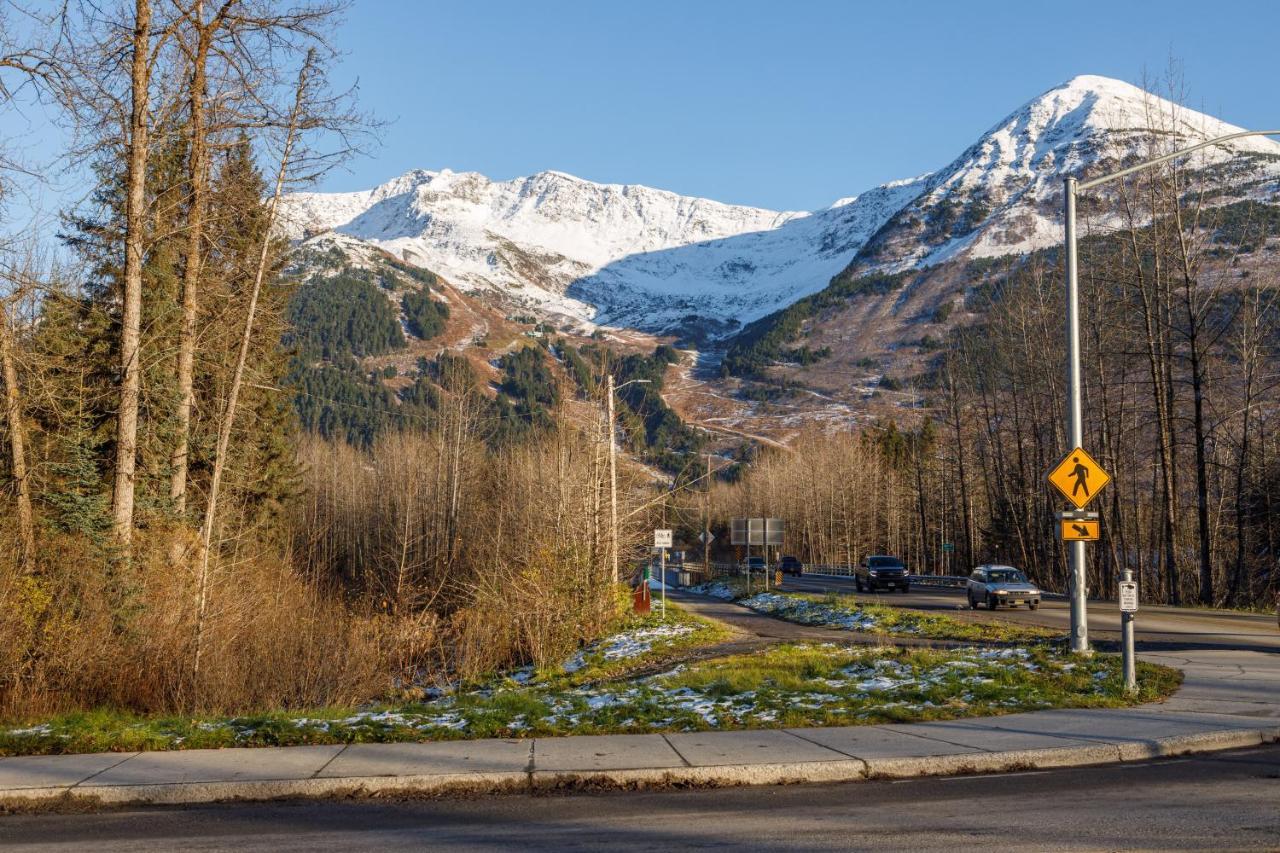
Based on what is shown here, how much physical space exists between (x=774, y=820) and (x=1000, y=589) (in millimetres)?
28710

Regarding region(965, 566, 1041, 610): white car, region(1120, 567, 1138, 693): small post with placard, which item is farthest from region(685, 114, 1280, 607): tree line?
region(1120, 567, 1138, 693): small post with placard

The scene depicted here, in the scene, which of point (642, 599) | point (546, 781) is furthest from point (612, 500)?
point (546, 781)

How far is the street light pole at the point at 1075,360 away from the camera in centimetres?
1588

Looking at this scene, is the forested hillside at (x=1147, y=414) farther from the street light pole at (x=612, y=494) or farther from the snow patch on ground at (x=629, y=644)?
the snow patch on ground at (x=629, y=644)

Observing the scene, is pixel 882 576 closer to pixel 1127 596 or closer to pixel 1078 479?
pixel 1078 479

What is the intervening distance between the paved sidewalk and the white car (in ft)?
74.9

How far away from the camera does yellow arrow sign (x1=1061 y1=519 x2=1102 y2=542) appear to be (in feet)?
48.9

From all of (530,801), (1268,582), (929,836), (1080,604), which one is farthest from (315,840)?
(1268,582)

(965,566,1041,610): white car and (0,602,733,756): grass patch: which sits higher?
(0,602,733,756): grass patch

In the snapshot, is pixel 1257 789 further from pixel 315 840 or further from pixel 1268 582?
pixel 1268 582

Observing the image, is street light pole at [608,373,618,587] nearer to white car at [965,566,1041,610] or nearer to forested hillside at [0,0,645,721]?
forested hillside at [0,0,645,721]

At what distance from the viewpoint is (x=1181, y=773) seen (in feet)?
30.5

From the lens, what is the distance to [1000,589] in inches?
1347

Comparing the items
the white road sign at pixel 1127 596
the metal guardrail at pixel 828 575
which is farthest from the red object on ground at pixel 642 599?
the white road sign at pixel 1127 596
